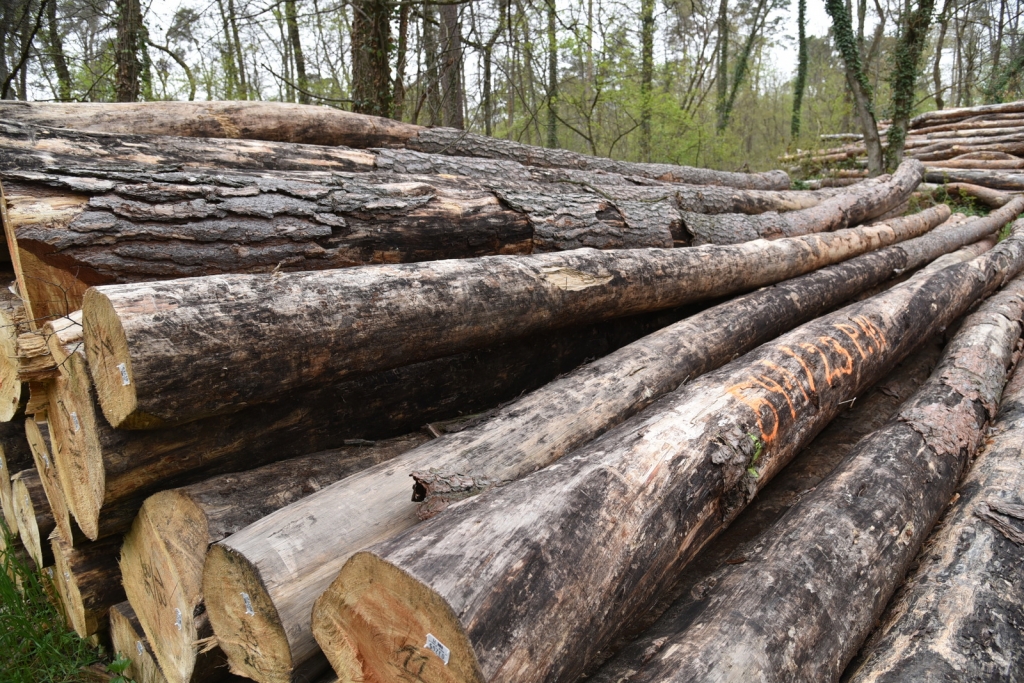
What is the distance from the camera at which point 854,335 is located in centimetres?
300

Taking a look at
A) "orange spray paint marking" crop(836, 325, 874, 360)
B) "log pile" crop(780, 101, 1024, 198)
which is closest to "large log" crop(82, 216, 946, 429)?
"orange spray paint marking" crop(836, 325, 874, 360)

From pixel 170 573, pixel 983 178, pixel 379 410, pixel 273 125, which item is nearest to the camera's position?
pixel 170 573

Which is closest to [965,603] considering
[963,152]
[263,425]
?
[263,425]

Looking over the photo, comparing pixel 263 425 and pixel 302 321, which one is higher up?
pixel 302 321

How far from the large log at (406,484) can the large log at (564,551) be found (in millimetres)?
148

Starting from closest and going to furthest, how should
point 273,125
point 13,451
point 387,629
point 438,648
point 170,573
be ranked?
point 438,648, point 387,629, point 170,573, point 13,451, point 273,125

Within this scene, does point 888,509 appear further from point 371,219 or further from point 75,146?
point 75,146

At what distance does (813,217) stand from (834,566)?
14.1 ft

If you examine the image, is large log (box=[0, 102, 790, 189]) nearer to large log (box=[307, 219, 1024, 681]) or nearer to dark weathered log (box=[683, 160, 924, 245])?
dark weathered log (box=[683, 160, 924, 245])

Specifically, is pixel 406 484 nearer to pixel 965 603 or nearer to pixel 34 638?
pixel 965 603

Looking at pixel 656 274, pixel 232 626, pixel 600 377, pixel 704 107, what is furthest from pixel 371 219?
pixel 704 107

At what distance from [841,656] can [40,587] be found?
3364 mm

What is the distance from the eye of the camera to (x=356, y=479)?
190 cm

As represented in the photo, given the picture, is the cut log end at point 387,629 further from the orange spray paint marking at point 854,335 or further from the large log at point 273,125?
the large log at point 273,125
